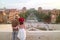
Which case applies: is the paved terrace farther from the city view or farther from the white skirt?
the white skirt

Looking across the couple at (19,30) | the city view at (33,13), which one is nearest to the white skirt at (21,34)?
the couple at (19,30)

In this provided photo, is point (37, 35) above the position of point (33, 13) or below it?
below

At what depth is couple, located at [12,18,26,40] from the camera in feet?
13.1

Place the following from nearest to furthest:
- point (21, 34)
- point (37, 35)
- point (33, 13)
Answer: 1. point (21, 34)
2. point (37, 35)
3. point (33, 13)

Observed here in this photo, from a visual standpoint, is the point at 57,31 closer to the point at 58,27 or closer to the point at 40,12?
the point at 58,27

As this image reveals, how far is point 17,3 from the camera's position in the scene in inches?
192

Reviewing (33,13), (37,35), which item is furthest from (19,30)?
(33,13)

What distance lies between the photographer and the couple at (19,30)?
399cm

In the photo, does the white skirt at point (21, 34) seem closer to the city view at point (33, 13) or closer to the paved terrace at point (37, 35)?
the paved terrace at point (37, 35)

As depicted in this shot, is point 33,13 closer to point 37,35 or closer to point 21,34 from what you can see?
point 37,35

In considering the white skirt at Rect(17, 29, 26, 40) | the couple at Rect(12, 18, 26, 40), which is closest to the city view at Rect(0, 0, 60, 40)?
the couple at Rect(12, 18, 26, 40)

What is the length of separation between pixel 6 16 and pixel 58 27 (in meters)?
1.46

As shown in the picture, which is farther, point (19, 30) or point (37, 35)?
point (37, 35)

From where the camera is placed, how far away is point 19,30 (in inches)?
159
